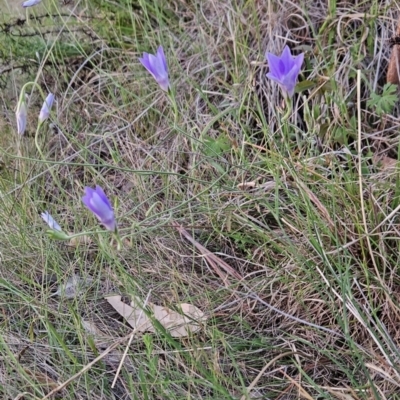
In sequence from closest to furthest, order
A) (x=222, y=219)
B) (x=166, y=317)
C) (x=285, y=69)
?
1. (x=285, y=69)
2. (x=166, y=317)
3. (x=222, y=219)

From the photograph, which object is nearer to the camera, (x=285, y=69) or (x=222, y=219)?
(x=285, y=69)

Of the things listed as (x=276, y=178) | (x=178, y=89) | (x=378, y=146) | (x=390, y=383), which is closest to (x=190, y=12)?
(x=178, y=89)

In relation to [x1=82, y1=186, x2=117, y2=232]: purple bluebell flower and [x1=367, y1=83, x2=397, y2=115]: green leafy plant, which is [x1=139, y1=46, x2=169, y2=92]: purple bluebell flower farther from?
[x1=367, y1=83, x2=397, y2=115]: green leafy plant

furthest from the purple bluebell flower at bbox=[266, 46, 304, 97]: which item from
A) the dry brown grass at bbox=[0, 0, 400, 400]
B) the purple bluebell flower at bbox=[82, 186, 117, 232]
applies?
the purple bluebell flower at bbox=[82, 186, 117, 232]

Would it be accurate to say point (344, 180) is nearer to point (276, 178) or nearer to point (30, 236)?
point (276, 178)

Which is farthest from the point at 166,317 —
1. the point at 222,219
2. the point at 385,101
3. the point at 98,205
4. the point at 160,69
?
the point at 385,101

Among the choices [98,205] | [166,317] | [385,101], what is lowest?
[166,317]

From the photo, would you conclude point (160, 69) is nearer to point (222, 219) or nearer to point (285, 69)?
point (285, 69)
